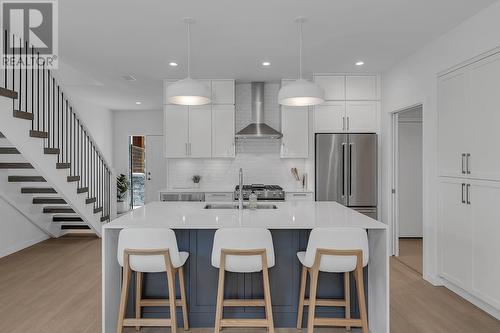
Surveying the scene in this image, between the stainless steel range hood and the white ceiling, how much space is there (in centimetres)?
30

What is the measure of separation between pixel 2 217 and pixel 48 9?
128 inches

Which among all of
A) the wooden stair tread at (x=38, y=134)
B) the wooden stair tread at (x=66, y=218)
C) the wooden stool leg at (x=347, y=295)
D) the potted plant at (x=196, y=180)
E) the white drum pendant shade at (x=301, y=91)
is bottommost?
the wooden stool leg at (x=347, y=295)

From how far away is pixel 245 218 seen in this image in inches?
114

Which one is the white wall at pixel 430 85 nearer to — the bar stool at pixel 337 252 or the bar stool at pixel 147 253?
the bar stool at pixel 337 252

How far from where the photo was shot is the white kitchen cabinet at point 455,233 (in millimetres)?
3426

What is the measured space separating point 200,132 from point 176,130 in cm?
40

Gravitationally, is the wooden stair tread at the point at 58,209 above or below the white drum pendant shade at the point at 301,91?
below

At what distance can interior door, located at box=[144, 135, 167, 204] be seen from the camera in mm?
9148

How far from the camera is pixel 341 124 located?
548 cm

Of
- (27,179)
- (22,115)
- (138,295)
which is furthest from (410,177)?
(27,179)

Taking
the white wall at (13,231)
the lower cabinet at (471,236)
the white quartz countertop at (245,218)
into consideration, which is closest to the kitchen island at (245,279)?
the white quartz countertop at (245,218)

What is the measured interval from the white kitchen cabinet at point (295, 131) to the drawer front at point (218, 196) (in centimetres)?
115

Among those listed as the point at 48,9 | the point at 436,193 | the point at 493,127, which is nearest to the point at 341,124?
the point at 436,193

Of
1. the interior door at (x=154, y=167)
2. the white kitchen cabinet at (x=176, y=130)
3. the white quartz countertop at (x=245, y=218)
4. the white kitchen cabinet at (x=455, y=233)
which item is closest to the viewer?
the white quartz countertop at (x=245, y=218)
